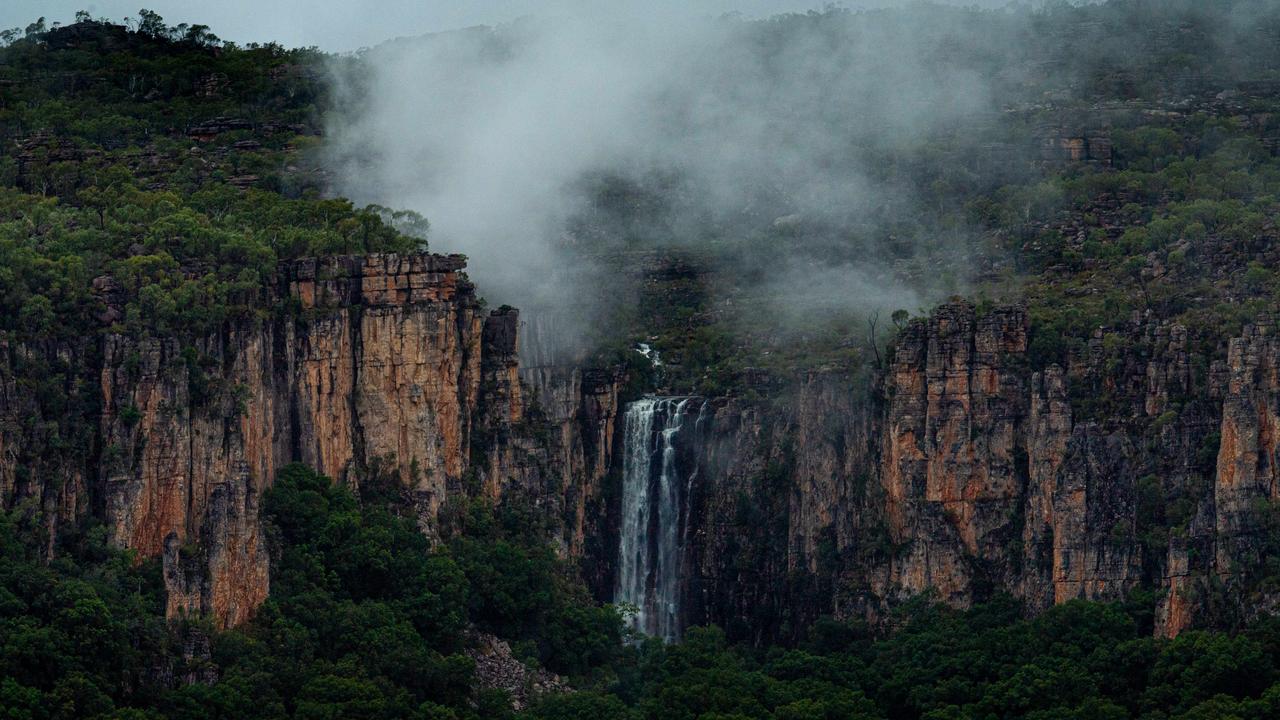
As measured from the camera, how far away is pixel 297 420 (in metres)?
162

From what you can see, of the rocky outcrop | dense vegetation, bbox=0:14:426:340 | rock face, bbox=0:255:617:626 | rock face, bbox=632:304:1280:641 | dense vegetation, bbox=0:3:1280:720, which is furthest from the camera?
rock face, bbox=632:304:1280:641

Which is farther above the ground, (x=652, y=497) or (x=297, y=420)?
(x=297, y=420)

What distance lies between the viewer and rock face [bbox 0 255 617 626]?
5906 inches

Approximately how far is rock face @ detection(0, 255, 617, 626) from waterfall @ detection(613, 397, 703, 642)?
203 cm

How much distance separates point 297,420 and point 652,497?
21.7m

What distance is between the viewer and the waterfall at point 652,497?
17600 centimetres

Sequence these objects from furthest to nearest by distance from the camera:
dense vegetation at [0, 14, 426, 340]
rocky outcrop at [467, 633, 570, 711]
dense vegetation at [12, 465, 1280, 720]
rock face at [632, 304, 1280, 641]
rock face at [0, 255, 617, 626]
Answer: rock face at [632, 304, 1280, 641] → rocky outcrop at [467, 633, 570, 711] → dense vegetation at [0, 14, 426, 340] → rock face at [0, 255, 617, 626] → dense vegetation at [12, 465, 1280, 720]

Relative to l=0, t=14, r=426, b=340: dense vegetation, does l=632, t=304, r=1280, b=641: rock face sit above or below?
below

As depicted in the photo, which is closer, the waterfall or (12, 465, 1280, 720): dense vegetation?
(12, 465, 1280, 720): dense vegetation

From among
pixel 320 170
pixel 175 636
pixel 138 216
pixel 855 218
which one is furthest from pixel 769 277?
pixel 175 636

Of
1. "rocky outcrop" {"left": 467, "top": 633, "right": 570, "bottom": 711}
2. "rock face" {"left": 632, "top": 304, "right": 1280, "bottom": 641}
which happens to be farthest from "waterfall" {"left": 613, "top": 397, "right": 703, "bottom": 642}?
"rocky outcrop" {"left": 467, "top": 633, "right": 570, "bottom": 711}

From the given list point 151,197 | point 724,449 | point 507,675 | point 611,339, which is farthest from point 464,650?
point 151,197

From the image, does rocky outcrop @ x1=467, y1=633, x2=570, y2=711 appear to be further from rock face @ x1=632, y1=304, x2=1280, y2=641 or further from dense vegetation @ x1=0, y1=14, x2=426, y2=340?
dense vegetation @ x1=0, y1=14, x2=426, y2=340

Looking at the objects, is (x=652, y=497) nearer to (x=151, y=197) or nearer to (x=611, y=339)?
(x=611, y=339)
